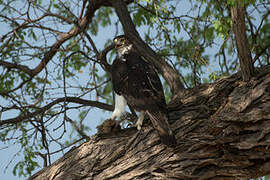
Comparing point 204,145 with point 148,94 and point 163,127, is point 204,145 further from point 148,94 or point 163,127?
point 148,94

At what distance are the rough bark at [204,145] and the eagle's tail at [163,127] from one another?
9 cm

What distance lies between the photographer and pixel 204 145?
2.69 m

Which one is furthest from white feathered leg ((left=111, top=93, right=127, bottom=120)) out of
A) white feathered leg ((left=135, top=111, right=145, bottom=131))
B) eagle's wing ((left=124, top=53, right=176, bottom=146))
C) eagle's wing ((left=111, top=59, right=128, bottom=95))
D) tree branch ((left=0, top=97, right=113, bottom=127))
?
tree branch ((left=0, top=97, right=113, bottom=127))

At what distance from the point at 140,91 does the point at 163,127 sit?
0.56 metres

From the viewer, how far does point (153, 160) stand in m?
2.78

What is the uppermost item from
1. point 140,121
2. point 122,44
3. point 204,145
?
point 122,44

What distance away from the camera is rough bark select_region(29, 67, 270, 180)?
2621 mm

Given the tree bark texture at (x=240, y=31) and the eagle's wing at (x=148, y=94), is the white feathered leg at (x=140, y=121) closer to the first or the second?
the eagle's wing at (x=148, y=94)

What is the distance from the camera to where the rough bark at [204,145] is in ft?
8.60

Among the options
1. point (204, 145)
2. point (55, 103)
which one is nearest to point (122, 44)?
point (55, 103)

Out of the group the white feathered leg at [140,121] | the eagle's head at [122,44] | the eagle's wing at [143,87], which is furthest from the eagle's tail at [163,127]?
the eagle's head at [122,44]

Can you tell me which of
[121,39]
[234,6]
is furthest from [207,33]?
[234,6]

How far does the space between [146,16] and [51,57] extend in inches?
67.0

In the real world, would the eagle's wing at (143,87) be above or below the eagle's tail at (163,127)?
above
